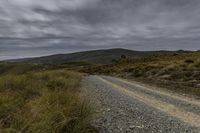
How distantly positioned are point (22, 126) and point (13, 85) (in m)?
10.7

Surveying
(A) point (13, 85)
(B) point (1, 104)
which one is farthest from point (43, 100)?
(A) point (13, 85)

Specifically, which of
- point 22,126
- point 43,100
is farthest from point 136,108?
point 22,126

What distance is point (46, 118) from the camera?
6027mm

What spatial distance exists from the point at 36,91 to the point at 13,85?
9.17 feet

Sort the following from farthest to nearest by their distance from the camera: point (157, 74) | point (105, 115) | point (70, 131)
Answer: point (157, 74)
point (105, 115)
point (70, 131)

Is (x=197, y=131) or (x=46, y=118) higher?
(x=46, y=118)

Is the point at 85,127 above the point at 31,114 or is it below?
below

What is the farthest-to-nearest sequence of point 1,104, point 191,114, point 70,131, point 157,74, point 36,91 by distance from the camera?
point 157,74 < point 36,91 < point 191,114 < point 1,104 < point 70,131

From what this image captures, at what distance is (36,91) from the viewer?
13.7m

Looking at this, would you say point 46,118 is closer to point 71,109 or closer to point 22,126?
point 22,126

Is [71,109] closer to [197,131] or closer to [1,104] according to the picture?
[1,104]

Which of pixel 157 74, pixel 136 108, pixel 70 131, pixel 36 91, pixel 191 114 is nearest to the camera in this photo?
pixel 70 131

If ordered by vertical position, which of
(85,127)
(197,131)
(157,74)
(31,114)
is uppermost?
(31,114)

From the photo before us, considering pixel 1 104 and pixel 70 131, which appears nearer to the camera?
pixel 70 131
